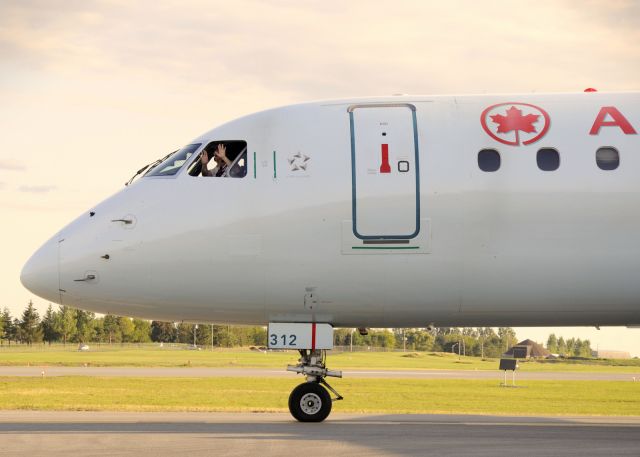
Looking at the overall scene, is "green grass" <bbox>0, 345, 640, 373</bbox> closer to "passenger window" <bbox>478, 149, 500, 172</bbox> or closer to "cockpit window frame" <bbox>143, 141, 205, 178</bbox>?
"cockpit window frame" <bbox>143, 141, 205, 178</bbox>

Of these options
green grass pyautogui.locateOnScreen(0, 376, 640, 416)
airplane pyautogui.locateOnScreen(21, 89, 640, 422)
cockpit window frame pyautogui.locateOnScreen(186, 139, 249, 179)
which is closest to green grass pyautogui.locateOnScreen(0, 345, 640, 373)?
green grass pyautogui.locateOnScreen(0, 376, 640, 416)

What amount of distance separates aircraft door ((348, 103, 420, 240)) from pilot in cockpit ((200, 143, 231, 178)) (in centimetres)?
254

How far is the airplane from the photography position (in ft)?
58.2

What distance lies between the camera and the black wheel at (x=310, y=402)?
18.9 metres

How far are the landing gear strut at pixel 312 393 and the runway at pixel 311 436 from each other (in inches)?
11.0

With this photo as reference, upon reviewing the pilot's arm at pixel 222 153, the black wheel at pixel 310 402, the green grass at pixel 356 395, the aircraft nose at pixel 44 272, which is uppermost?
the pilot's arm at pixel 222 153

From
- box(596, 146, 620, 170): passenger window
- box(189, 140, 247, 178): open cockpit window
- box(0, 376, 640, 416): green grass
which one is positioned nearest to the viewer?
box(596, 146, 620, 170): passenger window

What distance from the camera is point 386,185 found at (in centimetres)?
1791

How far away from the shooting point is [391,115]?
18.6m

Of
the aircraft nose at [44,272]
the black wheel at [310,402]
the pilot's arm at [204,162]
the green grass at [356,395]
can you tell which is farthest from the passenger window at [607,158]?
the green grass at [356,395]

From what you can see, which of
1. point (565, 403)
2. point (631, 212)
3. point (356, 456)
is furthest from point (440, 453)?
point (565, 403)

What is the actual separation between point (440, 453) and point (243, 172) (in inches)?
272

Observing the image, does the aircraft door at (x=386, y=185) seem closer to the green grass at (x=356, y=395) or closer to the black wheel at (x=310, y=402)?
the black wheel at (x=310, y=402)

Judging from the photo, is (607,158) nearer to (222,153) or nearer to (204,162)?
(222,153)
